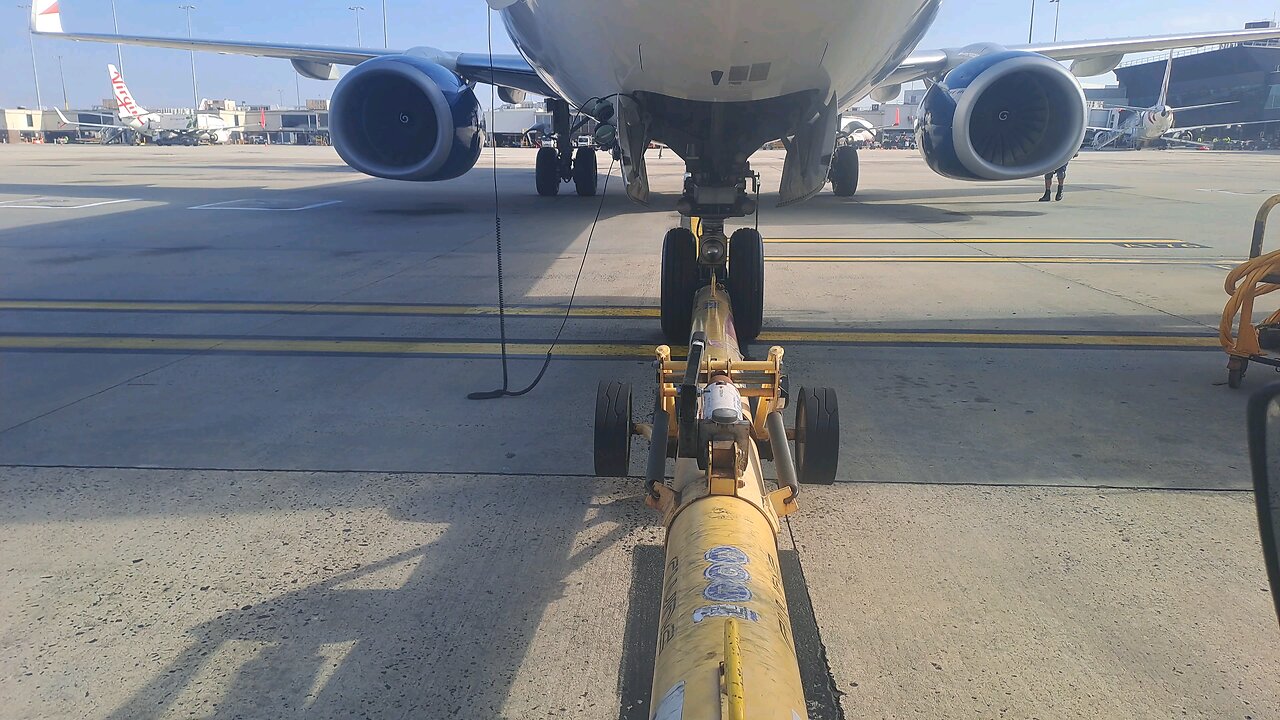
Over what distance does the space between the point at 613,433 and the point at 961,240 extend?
9305mm

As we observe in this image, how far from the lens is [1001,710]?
2170 mm

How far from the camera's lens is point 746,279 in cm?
557

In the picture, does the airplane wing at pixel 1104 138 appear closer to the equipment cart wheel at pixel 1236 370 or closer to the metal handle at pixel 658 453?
the equipment cart wheel at pixel 1236 370

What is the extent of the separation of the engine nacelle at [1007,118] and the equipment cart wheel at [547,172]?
8.85 metres

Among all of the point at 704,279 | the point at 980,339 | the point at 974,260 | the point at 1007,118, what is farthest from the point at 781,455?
the point at 1007,118

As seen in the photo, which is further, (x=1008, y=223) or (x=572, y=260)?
(x=1008, y=223)

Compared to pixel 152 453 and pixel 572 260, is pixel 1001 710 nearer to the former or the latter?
pixel 152 453

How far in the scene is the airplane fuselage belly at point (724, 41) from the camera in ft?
11.4

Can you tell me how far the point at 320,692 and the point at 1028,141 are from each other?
Answer: 9.57 meters

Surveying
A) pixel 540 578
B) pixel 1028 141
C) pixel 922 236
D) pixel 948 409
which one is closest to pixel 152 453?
pixel 540 578

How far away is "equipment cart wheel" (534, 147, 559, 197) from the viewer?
56.6 feet

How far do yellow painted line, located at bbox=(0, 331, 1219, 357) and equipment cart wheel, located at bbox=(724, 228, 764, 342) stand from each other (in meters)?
0.42

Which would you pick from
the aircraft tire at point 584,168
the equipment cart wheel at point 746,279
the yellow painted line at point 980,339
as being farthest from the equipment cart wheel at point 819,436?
the aircraft tire at point 584,168

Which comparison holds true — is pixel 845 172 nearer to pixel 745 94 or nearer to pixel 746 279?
pixel 746 279
